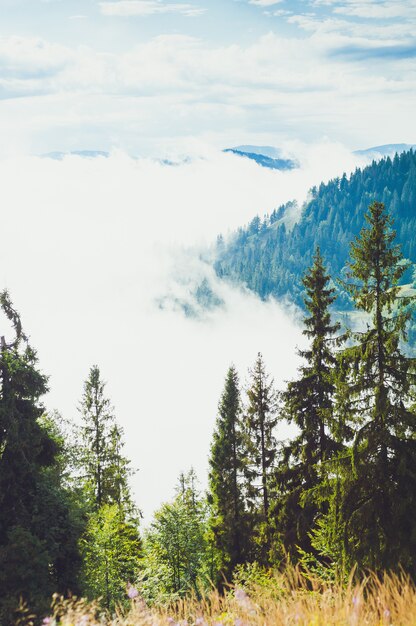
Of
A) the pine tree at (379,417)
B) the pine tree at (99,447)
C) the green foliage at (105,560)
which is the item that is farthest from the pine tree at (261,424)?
the pine tree at (379,417)

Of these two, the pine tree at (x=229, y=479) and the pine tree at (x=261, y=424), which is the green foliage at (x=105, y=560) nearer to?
the pine tree at (x=261, y=424)

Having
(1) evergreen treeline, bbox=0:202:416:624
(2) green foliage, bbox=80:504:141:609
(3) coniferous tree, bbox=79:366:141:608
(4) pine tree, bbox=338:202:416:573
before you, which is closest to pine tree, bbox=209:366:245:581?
(1) evergreen treeline, bbox=0:202:416:624

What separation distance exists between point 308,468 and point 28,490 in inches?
415

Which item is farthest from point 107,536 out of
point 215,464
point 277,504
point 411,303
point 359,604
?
point 359,604

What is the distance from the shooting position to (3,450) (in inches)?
736

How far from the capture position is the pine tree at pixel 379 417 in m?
14.4

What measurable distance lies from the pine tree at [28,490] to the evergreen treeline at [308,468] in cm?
4

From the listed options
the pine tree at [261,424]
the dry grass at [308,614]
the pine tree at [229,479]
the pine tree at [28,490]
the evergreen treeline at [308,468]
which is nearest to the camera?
the dry grass at [308,614]

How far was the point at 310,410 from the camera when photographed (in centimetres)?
2183

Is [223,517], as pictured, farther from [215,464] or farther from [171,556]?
[171,556]

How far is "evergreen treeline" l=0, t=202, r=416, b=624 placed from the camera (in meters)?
14.7

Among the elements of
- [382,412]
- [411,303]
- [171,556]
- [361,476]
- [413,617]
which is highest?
[411,303]

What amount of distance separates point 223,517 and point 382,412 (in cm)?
2503

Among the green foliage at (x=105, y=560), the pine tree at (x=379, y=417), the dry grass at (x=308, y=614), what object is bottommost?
the green foliage at (x=105, y=560)
